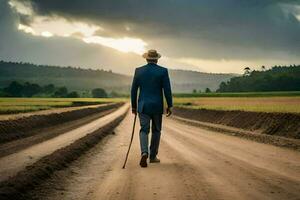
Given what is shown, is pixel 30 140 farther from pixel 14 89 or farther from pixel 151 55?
pixel 14 89

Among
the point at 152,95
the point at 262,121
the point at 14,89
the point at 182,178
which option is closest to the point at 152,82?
the point at 152,95

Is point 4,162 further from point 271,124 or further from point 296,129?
point 271,124

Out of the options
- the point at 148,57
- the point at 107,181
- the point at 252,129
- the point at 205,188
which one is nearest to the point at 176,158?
the point at 148,57

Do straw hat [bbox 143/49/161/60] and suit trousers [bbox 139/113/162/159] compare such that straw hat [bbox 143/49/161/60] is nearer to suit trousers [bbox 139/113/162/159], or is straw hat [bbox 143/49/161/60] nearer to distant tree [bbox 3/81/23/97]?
suit trousers [bbox 139/113/162/159]

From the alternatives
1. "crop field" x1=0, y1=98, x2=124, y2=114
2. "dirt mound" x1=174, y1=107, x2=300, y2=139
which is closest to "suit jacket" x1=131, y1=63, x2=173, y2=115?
"dirt mound" x1=174, y1=107, x2=300, y2=139

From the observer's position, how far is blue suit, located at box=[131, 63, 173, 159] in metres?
12.2

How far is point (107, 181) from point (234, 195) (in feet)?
8.67

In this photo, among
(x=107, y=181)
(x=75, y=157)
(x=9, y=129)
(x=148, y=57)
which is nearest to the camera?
(x=107, y=181)

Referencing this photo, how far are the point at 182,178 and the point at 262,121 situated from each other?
20.6m

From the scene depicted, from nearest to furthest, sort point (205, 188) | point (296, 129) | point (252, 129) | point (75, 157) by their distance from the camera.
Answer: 1. point (205, 188)
2. point (75, 157)
3. point (296, 129)
4. point (252, 129)

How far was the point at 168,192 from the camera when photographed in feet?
26.1

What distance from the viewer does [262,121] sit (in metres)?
29.2

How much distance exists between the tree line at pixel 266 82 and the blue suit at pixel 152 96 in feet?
394

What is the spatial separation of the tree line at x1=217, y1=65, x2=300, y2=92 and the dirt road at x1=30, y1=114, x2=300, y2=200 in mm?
119461
